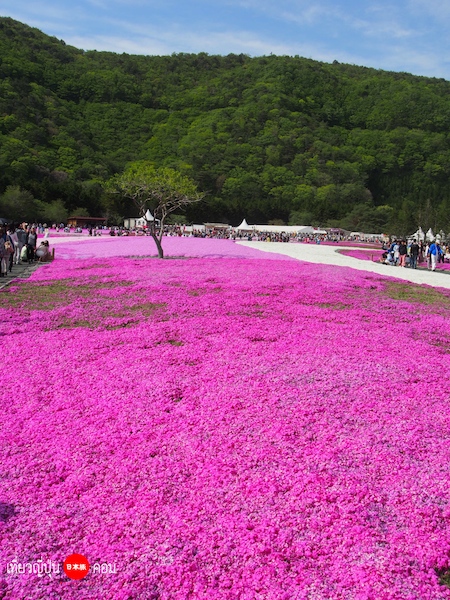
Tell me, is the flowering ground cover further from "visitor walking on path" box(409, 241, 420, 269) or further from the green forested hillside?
the green forested hillside

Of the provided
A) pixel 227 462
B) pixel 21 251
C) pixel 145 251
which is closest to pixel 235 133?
pixel 145 251

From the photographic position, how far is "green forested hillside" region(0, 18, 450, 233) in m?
114

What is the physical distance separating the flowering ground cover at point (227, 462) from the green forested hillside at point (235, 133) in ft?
274

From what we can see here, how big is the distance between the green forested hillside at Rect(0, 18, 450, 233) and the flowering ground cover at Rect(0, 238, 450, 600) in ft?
274

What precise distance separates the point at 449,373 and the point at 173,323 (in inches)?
190

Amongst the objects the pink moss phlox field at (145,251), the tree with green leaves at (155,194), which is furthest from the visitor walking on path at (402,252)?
the tree with green leaves at (155,194)

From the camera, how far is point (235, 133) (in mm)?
156000

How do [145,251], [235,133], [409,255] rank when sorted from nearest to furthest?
[409,255], [145,251], [235,133]

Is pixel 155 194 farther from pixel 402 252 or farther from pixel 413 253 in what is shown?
pixel 413 253

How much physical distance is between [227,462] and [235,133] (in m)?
160

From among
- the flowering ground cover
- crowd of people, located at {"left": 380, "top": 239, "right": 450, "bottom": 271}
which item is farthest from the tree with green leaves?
the flowering ground cover

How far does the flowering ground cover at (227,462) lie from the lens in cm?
323

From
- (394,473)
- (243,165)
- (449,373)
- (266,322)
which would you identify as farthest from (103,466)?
(243,165)

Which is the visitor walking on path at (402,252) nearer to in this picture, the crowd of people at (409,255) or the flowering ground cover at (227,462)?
the crowd of people at (409,255)
